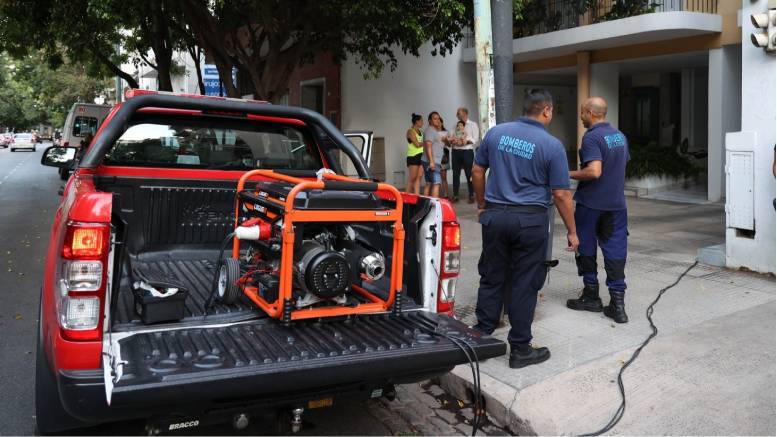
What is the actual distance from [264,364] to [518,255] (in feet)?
6.77

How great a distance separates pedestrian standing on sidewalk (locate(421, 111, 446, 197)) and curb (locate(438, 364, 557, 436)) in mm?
7972

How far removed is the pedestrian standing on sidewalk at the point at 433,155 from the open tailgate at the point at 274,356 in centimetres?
883

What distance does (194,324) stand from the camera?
11.2 ft

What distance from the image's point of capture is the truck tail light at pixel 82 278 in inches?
114

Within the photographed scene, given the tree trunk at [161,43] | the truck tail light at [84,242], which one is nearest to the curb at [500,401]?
the truck tail light at [84,242]

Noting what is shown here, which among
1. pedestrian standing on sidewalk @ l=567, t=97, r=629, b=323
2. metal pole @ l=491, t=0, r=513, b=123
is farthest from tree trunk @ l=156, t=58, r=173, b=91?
pedestrian standing on sidewalk @ l=567, t=97, r=629, b=323

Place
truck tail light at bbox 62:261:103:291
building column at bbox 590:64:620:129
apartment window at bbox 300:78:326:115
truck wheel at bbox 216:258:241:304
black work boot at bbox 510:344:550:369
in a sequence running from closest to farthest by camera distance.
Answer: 1. truck tail light at bbox 62:261:103:291
2. truck wheel at bbox 216:258:241:304
3. black work boot at bbox 510:344:550:369
4. building column at bbox 590:64:620:129
5. apartment window at bbox 300:78:326:115

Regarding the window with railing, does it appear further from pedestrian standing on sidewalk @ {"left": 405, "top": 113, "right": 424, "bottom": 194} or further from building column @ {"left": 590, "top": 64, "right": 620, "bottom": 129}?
pedestrian standing on sidewalk @ {"left": 405, "top": 113, "right": 424, "bottom": 194}

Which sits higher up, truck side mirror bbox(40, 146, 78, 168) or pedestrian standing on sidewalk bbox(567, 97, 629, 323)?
truck side mirror bbox(40, 146, 78, 168)

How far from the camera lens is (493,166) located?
178 inches

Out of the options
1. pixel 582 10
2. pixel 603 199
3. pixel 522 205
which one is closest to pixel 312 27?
pixel 582 10

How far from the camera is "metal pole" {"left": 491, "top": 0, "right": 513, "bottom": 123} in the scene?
219 inches

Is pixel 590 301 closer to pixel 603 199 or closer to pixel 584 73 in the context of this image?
pixel 603 199

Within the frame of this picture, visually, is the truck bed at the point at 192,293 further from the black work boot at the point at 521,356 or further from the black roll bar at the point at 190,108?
the black work boot at the point at 521,356
